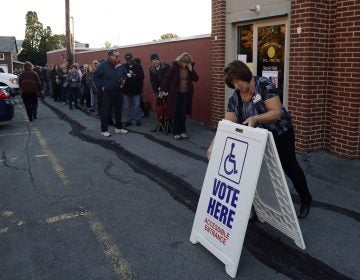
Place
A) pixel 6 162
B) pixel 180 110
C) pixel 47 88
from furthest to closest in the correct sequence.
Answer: pixel 47 88 < pixel 180 110 < pixel 6 162

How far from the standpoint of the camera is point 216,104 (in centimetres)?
991

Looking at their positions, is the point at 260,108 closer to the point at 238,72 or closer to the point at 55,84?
the point at 238,72

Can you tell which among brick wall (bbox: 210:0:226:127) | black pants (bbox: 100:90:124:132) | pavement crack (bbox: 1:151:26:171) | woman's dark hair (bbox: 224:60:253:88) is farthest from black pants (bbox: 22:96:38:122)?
woman's dark hair (bbox: 224:60:253:88)

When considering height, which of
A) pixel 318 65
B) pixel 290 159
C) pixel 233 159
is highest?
pixel 318 65

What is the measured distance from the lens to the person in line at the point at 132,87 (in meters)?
11.0

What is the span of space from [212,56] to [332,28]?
3.38 m

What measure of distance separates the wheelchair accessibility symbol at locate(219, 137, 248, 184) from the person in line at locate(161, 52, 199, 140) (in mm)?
5451

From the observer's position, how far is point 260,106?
391 cm

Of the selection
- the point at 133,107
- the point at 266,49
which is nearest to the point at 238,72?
the point at 266,49

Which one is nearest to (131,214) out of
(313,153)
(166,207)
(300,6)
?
(166,207)

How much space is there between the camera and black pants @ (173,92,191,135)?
9.20 metres

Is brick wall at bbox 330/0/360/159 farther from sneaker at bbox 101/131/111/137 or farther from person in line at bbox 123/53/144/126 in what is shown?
person in line at bbox 123/53/144/126

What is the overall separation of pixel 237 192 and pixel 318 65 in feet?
14.0

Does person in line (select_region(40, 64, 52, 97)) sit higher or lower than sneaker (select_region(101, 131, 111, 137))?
higher
